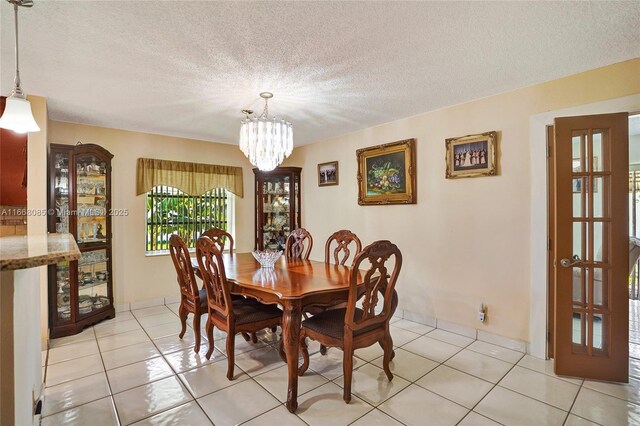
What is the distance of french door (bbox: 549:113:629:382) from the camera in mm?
2197

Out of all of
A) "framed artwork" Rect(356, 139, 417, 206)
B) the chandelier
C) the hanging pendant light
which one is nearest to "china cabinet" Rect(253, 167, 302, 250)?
"framed artwork" Rect(356, 139, 417, 206)

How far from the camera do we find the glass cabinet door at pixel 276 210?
4.97 meters

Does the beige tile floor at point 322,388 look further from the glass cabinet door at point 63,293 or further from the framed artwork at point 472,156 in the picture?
the framed artwork at point 472,156

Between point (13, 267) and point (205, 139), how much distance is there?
3.93 meters

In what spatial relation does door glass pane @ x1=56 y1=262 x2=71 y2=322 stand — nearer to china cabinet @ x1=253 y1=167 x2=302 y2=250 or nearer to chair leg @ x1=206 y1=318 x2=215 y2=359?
chair leg @ x1=206 y1=318 x2=215 y2=359

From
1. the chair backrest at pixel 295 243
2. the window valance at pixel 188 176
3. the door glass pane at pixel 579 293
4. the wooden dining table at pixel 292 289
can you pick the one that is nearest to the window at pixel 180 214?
the window valance at pixel 188 176

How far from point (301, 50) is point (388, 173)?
207 centimetres

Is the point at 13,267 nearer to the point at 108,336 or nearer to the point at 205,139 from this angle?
the point at 108,336

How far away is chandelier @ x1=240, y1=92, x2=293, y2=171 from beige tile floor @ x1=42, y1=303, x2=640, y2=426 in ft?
5.78

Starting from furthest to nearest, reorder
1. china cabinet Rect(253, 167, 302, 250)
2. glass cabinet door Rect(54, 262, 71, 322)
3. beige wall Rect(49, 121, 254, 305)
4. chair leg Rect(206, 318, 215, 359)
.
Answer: china cabinet Rect(253, 167, 302, 250) → beige wall Rect(49, 121, 254, 305) → glass cabinet door Rect(54, 262, 71, 322) → chair leg Rect(206, 318, 215, 359)

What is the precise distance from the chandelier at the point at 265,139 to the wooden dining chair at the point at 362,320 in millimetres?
1305

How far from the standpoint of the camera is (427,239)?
11.2 ft

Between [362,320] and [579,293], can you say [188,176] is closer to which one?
[362,320]

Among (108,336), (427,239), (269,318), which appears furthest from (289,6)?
(108,336)
